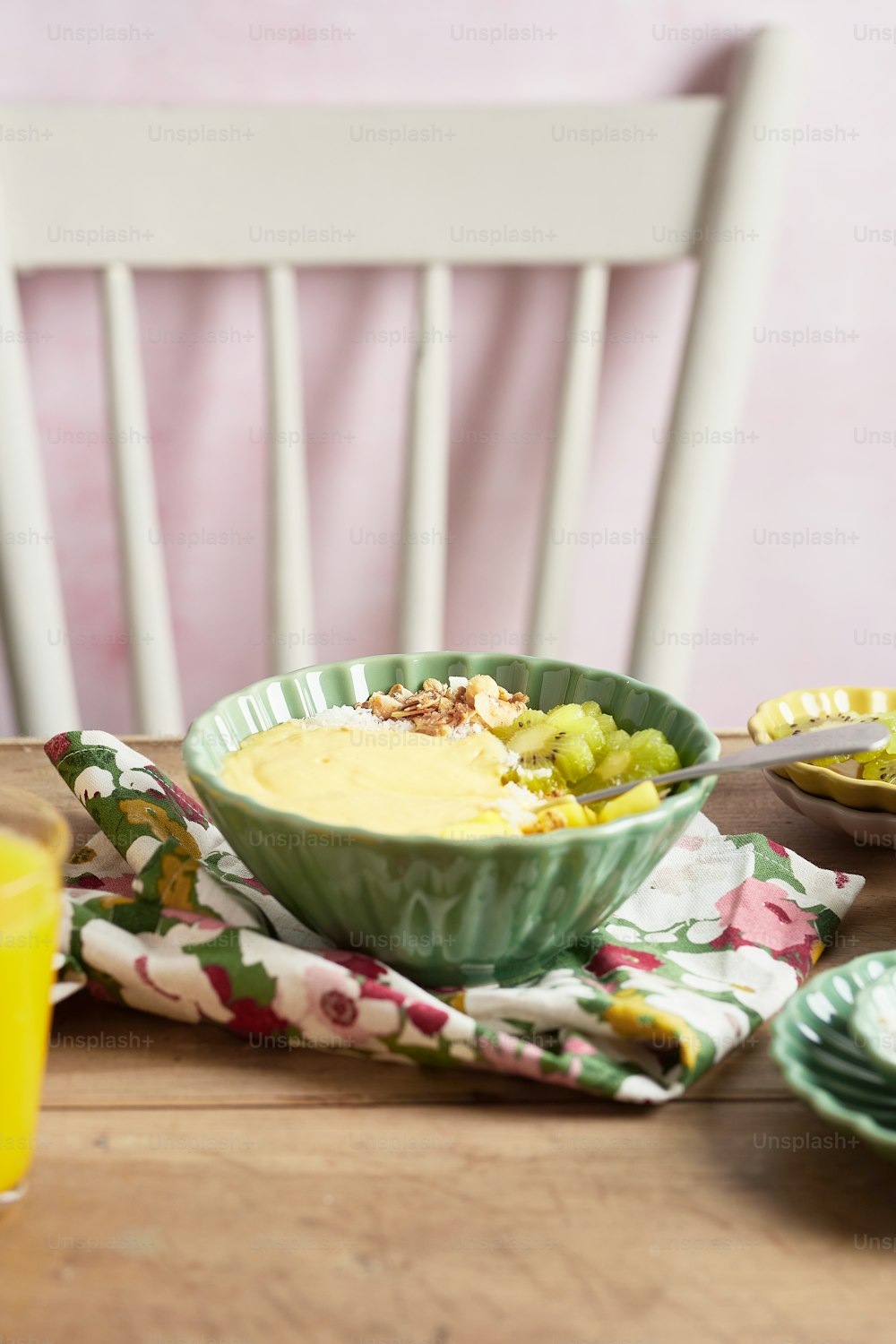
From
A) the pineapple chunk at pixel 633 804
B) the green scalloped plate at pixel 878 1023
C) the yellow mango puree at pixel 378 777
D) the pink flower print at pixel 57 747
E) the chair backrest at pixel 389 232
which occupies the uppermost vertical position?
the chair backrest at pixel 389 232

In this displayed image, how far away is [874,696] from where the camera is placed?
0.96m

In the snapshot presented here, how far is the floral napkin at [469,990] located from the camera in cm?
58

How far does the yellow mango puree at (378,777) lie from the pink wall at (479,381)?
2.60ft

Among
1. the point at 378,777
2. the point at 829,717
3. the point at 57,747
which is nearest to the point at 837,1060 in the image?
the point at 378,777

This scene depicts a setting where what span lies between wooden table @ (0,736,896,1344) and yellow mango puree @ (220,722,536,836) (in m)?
0.12

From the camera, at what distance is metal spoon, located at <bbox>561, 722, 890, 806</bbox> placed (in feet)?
2.15

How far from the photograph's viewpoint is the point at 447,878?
0.57 m

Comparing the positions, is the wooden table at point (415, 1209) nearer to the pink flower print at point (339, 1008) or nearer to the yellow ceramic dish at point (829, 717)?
the pink flower print at point (339, 1008)

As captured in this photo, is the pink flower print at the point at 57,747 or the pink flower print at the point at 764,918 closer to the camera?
the pink flower print at the point at 764,918

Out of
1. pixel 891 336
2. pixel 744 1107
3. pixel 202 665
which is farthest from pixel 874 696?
pixel 202 665

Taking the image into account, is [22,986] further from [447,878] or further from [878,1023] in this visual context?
[878,1023]

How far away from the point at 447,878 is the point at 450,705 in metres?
0.21

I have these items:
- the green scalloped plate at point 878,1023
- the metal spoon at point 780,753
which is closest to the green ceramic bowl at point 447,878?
the metal spoon at point 780,753

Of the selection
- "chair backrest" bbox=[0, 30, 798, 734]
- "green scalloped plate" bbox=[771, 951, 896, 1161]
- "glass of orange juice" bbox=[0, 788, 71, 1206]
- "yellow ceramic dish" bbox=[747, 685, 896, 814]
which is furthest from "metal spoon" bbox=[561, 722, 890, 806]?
"chair backrest" bbox=[0, 30, 798, 734]
